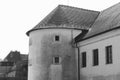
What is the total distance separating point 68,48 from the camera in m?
28.2

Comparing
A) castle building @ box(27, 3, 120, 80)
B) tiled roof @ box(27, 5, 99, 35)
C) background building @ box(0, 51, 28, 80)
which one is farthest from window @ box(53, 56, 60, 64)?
background building @ box(0, 51, 28, 80)

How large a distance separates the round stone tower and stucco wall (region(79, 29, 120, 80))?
1421 millimetres

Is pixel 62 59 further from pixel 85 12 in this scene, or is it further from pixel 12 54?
pixel 12 54

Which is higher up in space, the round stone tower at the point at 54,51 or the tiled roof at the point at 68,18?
the tiled roof at the point at 68,18

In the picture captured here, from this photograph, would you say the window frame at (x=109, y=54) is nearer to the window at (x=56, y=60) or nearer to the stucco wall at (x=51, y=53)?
the stucco wall at (x=51, y=53)

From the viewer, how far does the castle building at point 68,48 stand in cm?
2536

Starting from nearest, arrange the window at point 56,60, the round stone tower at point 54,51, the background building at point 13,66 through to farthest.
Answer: the round stone tower at point 54,51 < the window at point 56,60 < the background building at point 13,66

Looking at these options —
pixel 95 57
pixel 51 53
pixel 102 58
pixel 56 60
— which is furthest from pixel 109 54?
pixel 51 53

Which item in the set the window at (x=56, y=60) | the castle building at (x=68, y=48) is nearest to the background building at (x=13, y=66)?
the castle building at (x=68, y=48)

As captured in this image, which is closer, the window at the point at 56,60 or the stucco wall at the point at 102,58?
the stucco wall at the point at 102,58

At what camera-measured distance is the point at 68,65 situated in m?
27.8

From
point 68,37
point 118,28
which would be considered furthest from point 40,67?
point 118,28

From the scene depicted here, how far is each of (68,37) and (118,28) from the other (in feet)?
23.9

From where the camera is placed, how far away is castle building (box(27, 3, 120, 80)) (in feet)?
83.2
